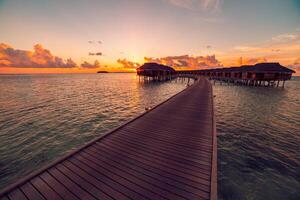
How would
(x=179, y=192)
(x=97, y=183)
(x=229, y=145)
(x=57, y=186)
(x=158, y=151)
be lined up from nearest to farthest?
(x=179, y=192) → (x=57, y=186) → (x=97, y=183) → (x=158, y=151) → (x=229, y=145)

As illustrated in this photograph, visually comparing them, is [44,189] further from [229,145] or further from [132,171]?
[229,145]

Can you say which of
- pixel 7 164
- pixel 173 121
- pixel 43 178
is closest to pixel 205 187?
pixel 43 178

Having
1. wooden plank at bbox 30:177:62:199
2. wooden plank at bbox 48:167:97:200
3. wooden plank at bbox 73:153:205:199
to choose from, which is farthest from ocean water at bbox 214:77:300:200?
wooden plank at bbox 30:177:62:199

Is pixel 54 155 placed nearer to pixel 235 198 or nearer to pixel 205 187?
pixel 205 187

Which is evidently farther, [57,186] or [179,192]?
[57,186]

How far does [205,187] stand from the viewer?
3773mm

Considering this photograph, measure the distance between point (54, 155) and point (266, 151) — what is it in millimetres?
13181

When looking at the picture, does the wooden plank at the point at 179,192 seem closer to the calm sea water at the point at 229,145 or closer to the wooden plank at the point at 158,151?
the wooden plank at the point at 158,151

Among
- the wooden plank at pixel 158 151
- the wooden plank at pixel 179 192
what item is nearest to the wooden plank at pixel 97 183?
the wooden plank at pixel 179 192

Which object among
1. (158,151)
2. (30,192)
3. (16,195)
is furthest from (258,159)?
(16,195)

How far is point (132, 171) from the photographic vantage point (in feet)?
14.4

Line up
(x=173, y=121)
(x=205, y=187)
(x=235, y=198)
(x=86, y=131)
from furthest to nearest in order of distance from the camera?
(x=86, y=131), (x=173, y=121), (x=235, y=198), (x=205, y=187)

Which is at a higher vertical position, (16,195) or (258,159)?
(16,195)

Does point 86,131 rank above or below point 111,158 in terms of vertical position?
below
